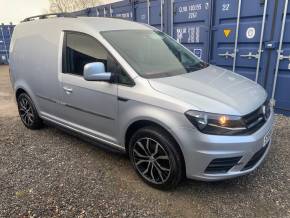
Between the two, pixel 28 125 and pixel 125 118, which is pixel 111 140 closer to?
pixel 125 118

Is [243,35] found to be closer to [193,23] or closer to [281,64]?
[281,64]

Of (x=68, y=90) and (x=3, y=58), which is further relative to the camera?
(x=3, y=58)

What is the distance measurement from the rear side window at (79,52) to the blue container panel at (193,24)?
127 inches

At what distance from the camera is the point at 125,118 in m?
2.98

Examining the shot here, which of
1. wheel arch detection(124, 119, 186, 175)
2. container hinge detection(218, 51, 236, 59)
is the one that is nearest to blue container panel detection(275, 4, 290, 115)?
container hinge detection(218, 51, 236, 59)

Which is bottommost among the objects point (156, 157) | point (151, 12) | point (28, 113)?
point (28, 113)

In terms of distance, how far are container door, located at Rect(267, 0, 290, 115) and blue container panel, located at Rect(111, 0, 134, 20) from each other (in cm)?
395

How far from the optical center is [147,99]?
274 centimetres

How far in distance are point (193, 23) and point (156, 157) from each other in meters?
4.08

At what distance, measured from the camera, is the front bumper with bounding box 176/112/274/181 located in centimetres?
245

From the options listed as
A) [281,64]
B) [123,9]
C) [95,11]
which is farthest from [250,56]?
[95,11]

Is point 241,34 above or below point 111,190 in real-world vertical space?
above

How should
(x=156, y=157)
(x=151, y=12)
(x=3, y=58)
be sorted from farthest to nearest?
(x=3, y=58)
(x=151, y=12)
(x=156, y=157)

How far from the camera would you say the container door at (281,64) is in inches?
184
